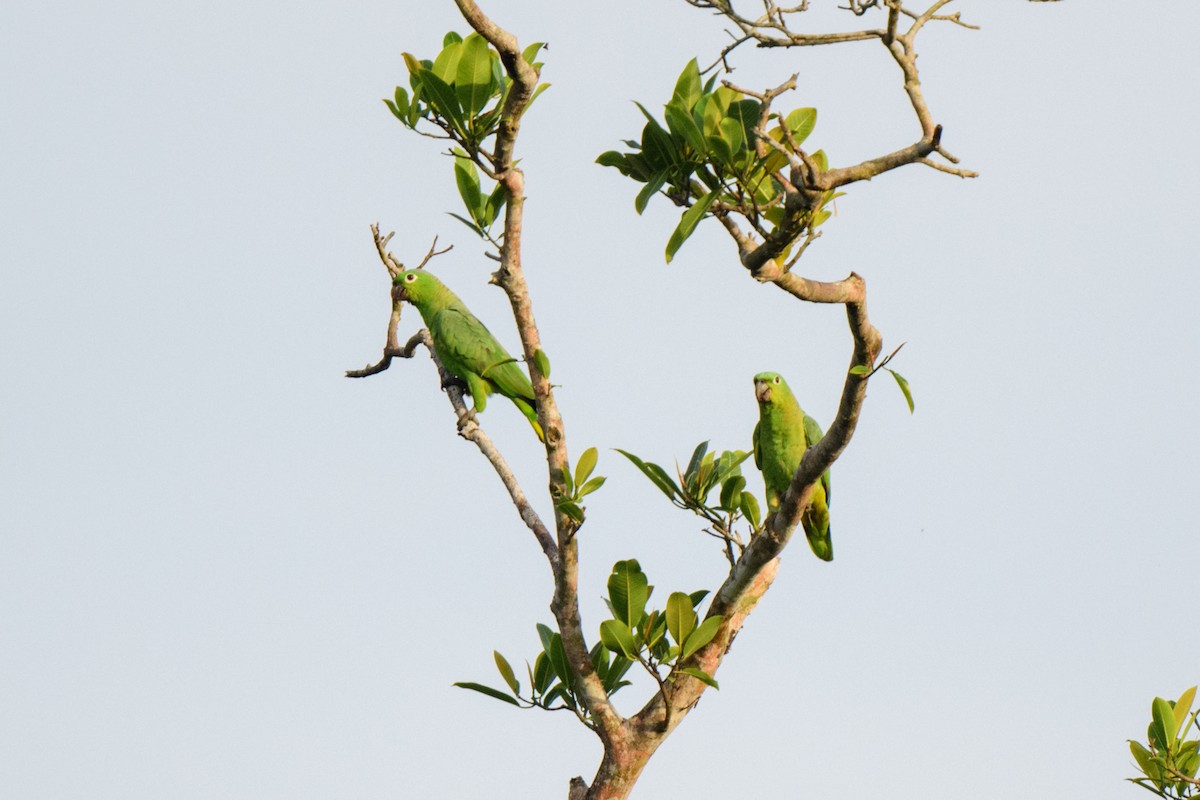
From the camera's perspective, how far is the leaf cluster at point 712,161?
3516 mm

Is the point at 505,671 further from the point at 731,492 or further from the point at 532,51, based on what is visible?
the point at 532,51

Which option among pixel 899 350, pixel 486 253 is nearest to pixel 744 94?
pixel 899 350

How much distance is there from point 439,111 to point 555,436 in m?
1.25

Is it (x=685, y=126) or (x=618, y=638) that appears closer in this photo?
(x=685, y=126)

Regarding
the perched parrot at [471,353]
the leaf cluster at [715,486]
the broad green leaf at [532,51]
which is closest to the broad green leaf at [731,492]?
the leaf cluster at [715,486]

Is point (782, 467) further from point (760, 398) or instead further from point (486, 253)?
point (486, 253)

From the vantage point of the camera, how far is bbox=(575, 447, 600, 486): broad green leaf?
441cm

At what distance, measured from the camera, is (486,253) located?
14.2ft

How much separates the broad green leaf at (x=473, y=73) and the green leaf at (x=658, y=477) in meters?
1.47

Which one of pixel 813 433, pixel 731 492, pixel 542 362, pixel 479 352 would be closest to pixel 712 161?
pixel 542 362

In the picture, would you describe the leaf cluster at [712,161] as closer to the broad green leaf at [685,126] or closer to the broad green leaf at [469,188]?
the broad green leaf at [685,126]

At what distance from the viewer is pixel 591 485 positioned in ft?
14.5

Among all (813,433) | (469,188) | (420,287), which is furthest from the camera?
(420,287)

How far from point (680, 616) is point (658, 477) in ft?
1.83
